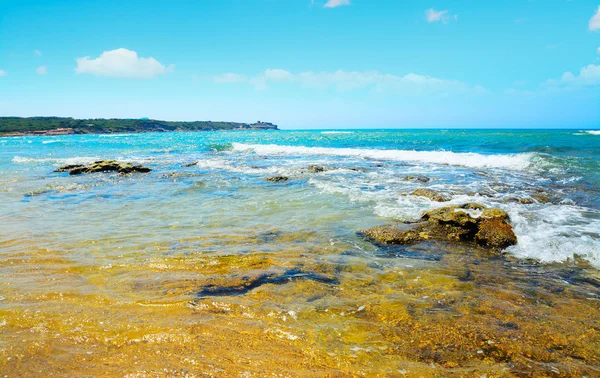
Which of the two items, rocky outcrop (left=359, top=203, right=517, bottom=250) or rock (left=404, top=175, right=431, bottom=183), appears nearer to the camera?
rocky outcrop (left=359, top=203, right=517, bottom=250)

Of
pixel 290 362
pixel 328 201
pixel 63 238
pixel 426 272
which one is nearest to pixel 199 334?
pixel 290 362

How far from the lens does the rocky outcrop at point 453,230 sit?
311 inches

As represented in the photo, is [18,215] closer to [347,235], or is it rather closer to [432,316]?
[347,235]

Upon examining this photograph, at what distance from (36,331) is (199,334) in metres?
2.09

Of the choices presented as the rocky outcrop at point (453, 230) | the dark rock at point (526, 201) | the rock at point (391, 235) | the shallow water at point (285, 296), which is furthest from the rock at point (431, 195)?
the rock at point (391, 235)

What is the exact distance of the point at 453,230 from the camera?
28.5ft

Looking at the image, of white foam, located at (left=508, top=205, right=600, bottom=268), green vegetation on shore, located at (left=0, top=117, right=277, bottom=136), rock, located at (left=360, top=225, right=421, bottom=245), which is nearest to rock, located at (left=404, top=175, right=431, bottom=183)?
white foam, located at (left=508, top=205, right=600, bottom=268)

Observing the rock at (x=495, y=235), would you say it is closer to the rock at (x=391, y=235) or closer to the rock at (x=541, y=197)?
the rock at (x=391, y=235)

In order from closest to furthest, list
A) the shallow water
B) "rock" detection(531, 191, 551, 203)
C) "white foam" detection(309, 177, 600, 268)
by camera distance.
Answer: the shallow water → "white foam" detection(309, 177, 600, 268) → "rock" detection(531, 191, 551, 203)

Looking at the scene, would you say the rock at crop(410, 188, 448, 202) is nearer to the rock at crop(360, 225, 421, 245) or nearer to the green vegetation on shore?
the rock at crop(360, 225, 421, 245)

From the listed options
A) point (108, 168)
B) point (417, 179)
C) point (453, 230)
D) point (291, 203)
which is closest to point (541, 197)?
point (417, 179)

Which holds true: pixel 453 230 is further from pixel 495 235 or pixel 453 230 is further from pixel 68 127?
pixel 68 127

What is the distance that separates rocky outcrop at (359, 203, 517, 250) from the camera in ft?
25.9

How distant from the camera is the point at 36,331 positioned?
4.12 metres
